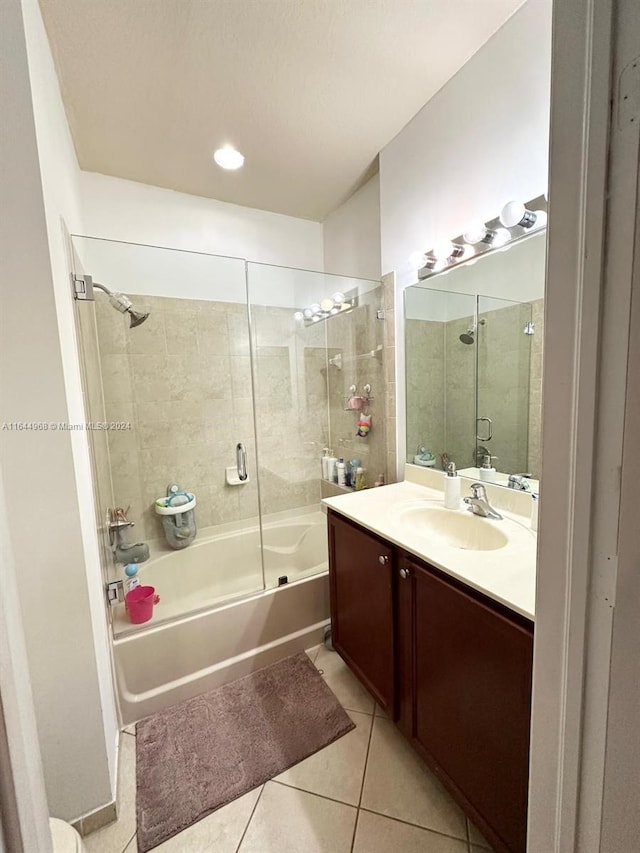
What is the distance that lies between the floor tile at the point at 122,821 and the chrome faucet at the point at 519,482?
5.88 ft

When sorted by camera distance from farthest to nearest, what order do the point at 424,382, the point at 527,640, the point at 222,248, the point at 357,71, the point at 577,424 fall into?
1. the point at 222,248
2. the point at 424,382
3. the point at 357,71
4. the point at 527,640
5. the point at 577,424

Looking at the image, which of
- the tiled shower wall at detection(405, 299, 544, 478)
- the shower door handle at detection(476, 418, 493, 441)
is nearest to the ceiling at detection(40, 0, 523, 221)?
the tiled shower wall at detection(405, 299, 544, 478)

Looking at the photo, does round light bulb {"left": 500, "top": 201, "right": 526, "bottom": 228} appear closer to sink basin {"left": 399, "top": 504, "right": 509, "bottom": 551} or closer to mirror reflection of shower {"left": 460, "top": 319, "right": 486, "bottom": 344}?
mirror reflection of shower {"left": 460, "top": 319, "right": 486, "bottom": 344}

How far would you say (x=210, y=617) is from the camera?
66.7 inches

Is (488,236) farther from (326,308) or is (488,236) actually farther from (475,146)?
(326,308)

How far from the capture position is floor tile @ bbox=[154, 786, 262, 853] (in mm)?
1097

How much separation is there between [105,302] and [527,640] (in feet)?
7.82

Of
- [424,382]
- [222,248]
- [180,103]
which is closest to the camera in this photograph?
[180,103]

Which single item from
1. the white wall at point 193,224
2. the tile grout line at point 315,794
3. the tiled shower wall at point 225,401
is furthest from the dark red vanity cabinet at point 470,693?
the white wall at point 193,224

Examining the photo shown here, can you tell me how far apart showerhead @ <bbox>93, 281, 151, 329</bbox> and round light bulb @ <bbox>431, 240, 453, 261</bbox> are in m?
1.71

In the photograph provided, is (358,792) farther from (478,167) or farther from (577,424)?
(478,167)

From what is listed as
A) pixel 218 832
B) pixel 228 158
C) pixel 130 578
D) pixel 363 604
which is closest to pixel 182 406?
pixel 130 578

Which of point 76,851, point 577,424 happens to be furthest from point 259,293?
point 76,851

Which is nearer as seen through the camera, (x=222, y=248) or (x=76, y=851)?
(x=76, y=851)
